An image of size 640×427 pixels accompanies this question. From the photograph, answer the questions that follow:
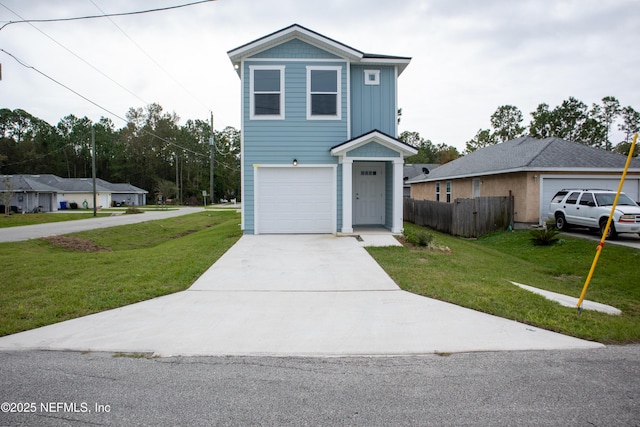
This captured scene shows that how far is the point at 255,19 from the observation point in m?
12.2

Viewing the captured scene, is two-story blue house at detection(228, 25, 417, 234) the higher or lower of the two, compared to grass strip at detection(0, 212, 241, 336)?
higher

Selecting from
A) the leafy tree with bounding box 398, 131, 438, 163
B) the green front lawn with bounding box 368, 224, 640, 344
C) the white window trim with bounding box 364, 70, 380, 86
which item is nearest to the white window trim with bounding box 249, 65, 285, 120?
the white window trim with bounding box 364, 70, 380, 86

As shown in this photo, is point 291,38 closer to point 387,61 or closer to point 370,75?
point 370,75

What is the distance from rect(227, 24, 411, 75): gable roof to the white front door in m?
3.93

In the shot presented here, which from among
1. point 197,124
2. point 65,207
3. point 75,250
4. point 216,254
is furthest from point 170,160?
point 216,254

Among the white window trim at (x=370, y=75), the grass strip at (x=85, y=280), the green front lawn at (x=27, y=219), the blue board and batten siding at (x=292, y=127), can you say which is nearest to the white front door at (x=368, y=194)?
the blue board and batten siding at (x=292, y=127)

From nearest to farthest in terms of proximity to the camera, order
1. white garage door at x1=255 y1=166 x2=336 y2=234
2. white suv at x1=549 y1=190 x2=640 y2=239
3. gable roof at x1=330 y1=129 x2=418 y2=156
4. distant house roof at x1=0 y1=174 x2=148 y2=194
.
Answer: gable roof at x1=330 y1=129 x2=418 y2=156, white suv at x1=549 y1=190 x2=640 y2=239, white garage door at x1=255 y1=166 x2=336 y2=234, distant house roof at x1=0 y1=174 x2=148 y2=194

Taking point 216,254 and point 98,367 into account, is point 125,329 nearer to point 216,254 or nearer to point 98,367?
point 98,367

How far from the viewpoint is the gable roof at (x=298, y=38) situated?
13297 mm

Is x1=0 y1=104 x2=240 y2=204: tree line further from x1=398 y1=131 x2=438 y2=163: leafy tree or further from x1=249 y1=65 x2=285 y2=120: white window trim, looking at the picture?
x1=249 y1=65 x2=285 y2=120: white window trim

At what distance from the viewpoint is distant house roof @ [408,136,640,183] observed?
58.3 feet

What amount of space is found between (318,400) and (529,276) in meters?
8.19

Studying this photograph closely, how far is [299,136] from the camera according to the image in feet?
45.6

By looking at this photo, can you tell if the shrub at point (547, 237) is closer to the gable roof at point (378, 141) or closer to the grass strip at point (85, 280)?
the gable roof at point (378, 141)
